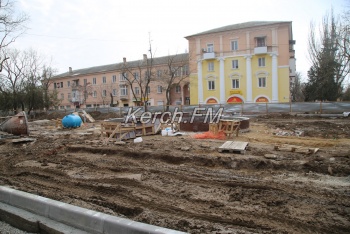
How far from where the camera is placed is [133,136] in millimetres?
11648

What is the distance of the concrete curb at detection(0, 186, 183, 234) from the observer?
3170 millimetres

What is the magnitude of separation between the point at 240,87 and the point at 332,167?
3287 cm

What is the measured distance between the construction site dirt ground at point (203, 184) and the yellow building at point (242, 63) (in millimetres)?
28847

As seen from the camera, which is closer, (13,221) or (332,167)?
(13,221)

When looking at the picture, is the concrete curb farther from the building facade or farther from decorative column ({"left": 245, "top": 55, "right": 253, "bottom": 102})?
the building facade

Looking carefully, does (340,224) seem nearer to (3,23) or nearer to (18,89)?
(3,23)

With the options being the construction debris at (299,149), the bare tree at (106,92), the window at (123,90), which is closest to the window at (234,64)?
the window at (123,90)

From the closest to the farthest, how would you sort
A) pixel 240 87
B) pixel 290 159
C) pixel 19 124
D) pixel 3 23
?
1. pixel 290 159
2. pixel 19 124
3. pixel 3 23
4. pixel 240 87

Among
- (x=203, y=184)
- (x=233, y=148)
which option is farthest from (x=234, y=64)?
(x=203, y=184)

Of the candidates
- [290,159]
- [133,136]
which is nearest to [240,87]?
[133,136]

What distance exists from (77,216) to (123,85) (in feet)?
→ 160

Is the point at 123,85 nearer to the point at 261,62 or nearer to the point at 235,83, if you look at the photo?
the point at 235,83

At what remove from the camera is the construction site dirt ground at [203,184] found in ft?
12.1

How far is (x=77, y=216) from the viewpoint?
3.62 meters
